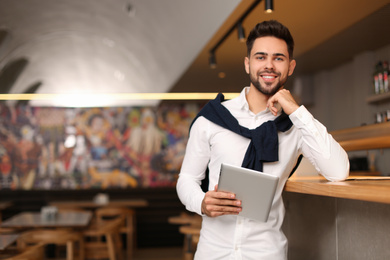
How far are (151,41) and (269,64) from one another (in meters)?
5.61

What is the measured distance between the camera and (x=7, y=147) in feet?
27.7

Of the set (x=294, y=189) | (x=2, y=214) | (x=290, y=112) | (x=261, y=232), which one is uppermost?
(x=290, y=112)

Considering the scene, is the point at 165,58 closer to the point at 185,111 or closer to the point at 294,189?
the point at 185,111

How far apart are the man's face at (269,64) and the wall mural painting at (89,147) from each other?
275 inches

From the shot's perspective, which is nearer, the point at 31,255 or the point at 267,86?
the point at 267,86

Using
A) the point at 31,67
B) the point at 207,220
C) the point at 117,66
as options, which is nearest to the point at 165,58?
the point at 117,66

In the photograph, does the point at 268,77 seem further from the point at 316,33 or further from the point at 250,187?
the point at 316,33

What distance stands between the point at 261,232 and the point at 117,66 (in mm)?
6825

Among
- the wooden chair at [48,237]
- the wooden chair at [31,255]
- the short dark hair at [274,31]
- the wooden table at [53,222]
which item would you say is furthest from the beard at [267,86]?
the wooden table at [53,222]

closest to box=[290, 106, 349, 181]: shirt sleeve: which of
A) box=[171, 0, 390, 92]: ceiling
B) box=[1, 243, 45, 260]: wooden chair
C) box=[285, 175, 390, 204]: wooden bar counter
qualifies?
box=[285, 175, 390, 204]: wooden bar counter

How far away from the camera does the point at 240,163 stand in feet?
5.76

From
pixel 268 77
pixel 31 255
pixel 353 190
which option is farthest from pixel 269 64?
pixel 31 255

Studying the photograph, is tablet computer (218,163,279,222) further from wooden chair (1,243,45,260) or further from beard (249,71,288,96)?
wooden chair (1,243,45,260)

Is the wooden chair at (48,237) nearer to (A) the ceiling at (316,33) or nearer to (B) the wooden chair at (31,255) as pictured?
(B) the wooden chair at (31,255)
